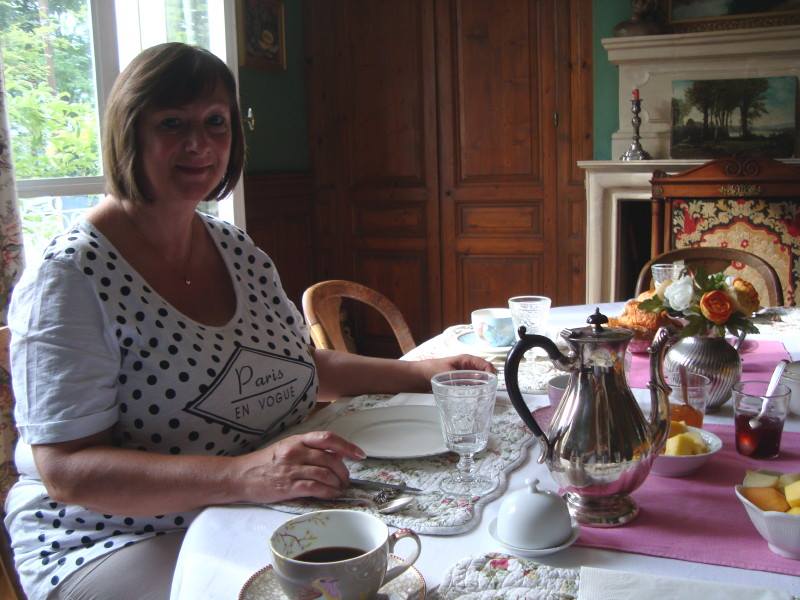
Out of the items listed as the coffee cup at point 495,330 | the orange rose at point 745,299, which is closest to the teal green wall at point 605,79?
the coffee cup at point 495,330

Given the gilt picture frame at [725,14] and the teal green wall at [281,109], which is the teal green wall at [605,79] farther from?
the teal green wall at [281,109]

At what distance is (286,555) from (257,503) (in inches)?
9.0

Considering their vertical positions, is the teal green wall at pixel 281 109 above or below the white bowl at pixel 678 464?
above

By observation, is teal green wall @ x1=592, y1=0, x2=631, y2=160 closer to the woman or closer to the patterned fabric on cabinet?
the patterned fabric on cabinet

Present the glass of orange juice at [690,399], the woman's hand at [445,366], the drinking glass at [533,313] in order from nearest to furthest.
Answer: the glass of orange juice at [690,399] → the woman's hand at [445,366] → the drinking glass at [533,313]

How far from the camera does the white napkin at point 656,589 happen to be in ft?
2.37

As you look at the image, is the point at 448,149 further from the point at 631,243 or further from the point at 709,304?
the point at 709,304

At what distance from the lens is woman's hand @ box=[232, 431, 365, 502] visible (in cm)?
98

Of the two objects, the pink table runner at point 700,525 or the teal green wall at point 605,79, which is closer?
the pink table runner at point 700,525

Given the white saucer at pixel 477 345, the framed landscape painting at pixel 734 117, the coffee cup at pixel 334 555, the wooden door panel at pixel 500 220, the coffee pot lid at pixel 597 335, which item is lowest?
the white saucer at pixel 477 345

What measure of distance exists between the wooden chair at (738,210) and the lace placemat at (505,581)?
7.37ft

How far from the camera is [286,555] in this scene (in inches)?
30.4

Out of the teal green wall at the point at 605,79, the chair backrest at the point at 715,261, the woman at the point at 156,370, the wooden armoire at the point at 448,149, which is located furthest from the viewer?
the wooden armoire at the point at 448,149

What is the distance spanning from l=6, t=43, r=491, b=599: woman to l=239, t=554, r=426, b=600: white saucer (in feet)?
0.66
